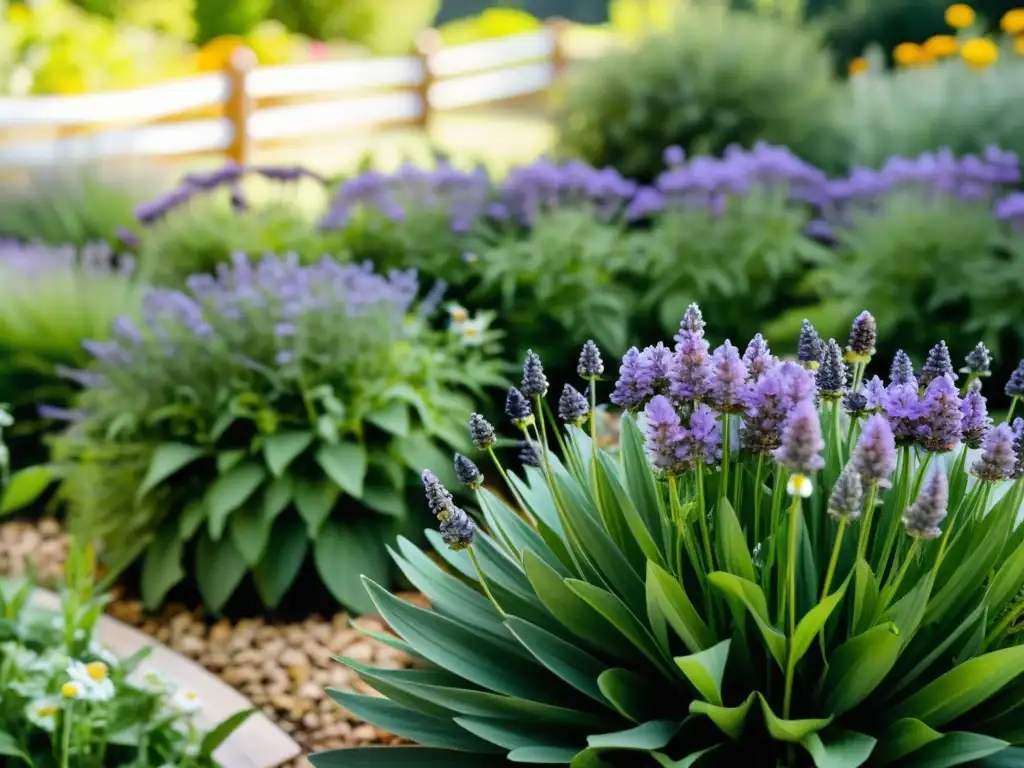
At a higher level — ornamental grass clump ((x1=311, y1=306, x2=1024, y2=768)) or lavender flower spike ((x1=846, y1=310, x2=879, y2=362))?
lavender flower spike ((x1=846, y1=310, x2=879, y2=362))

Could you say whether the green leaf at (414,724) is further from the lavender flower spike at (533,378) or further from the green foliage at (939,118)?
the green foliage at (939,118)

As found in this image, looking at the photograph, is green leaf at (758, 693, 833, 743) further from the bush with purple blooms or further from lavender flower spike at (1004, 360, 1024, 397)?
the bush with purple blooms

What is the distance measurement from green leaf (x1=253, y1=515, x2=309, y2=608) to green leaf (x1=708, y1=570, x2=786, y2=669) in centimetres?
183

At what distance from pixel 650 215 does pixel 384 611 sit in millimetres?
3574

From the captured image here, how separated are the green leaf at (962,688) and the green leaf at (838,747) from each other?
90mm

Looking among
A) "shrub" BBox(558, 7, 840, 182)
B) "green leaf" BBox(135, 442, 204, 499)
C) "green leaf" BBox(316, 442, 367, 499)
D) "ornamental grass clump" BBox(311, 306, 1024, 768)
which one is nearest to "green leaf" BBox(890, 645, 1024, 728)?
"ornamental grass clump" BBox(311, 306, 1024, 768)

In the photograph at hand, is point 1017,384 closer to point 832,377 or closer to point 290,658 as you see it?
point 832,377

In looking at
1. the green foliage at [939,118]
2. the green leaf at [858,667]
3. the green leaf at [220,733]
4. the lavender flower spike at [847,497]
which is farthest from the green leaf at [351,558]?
the green foliage at [939,118]

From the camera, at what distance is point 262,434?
3168 millimetres

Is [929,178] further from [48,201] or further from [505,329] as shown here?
[48,201]

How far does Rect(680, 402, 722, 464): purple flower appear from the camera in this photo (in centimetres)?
151

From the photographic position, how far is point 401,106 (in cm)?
1338

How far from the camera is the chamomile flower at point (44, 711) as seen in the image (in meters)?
2.19

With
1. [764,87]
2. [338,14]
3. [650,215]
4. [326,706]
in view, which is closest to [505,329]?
[650,215]
